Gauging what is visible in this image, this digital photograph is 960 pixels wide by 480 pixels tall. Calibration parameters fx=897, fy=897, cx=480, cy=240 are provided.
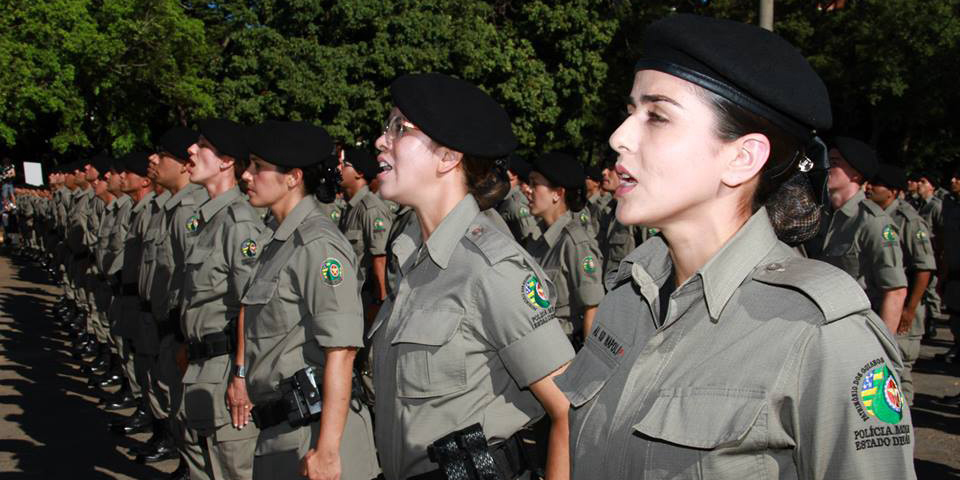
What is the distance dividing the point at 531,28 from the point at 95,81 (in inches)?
644

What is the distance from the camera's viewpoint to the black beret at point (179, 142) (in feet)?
24.6

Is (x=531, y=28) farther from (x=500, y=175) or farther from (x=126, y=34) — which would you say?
(x=500, y=175)

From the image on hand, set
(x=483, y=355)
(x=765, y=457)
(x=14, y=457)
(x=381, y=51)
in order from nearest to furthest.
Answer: (x=765, y=457) → (x=483, y=355) → (x=14, y=457) → (x=381, y=51)

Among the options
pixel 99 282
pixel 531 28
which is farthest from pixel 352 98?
pixel 99 282

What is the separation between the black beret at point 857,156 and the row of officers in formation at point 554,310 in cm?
2

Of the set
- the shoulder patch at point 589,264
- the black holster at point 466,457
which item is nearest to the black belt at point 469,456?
the black holster at point 466,457

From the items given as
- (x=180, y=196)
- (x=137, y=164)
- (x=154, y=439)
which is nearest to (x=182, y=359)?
(x=180, y=196)

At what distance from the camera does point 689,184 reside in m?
1.78

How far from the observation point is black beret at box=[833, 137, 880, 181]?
6.32 meters

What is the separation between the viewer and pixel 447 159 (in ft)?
10.5

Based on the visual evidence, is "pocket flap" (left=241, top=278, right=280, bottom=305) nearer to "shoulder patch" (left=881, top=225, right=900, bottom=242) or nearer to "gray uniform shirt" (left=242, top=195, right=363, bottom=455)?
"gray uniform shirt" (left=242, top=195, right=363, bottom=455)

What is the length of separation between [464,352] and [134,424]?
6.80m

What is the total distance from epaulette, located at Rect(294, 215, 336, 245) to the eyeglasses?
0.84 meters

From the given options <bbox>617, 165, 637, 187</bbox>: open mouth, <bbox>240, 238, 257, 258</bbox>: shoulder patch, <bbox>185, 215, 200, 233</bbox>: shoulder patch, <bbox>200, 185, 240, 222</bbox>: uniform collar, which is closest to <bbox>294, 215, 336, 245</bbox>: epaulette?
<bbox>240, 238, 257, 258</bbox>: shoulder patch
